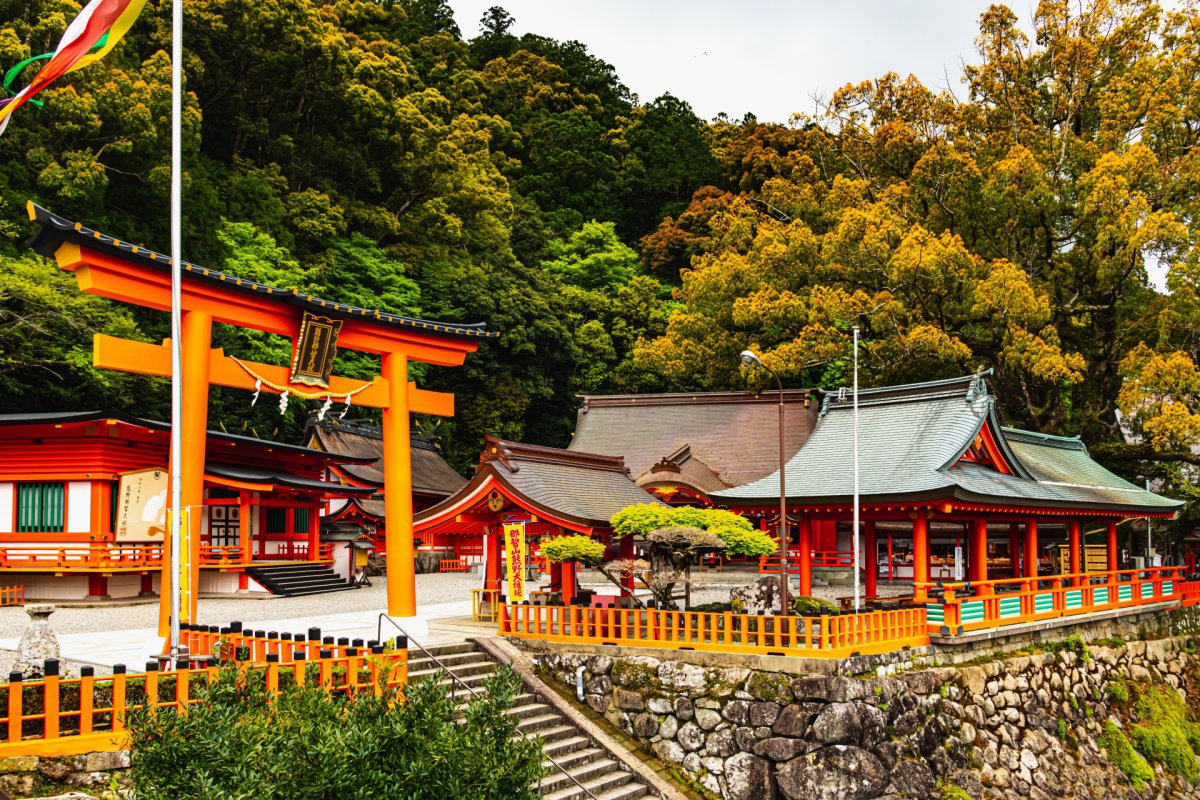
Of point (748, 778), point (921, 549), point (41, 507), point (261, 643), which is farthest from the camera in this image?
point (41, 507)

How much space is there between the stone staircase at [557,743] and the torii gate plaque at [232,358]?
1.94m

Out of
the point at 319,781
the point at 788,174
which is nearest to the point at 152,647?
the point at 319,781

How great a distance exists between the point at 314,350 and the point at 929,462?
39.8ft

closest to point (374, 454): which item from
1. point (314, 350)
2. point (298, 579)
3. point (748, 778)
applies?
point (298, 579)

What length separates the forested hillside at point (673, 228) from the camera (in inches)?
1172

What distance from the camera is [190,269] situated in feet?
49.2

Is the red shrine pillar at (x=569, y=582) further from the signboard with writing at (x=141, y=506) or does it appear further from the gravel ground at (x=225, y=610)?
the signboard with writing at (x=141, y=506)

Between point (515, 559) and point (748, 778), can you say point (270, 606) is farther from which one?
point (748, 778)

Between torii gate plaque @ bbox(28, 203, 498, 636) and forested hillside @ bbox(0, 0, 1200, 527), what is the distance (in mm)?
15329

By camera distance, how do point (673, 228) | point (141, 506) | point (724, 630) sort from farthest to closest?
point (673, 228), point (141, 506), point (724, 630)

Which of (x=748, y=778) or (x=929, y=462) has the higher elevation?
(x=929, y=462)

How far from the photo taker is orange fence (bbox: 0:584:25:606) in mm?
24017

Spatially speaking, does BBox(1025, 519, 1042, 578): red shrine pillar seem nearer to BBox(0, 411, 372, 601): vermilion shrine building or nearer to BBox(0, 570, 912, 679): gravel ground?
BBox(0, 570, 912, 679): gravel ground

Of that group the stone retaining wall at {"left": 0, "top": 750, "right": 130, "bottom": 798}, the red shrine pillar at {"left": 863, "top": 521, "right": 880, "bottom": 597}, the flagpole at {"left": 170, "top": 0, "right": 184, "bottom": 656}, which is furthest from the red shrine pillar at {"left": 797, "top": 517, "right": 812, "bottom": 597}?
the stone retaining wall at {"left": 0, "top": 750, "right": 130, "bottom": 798}
